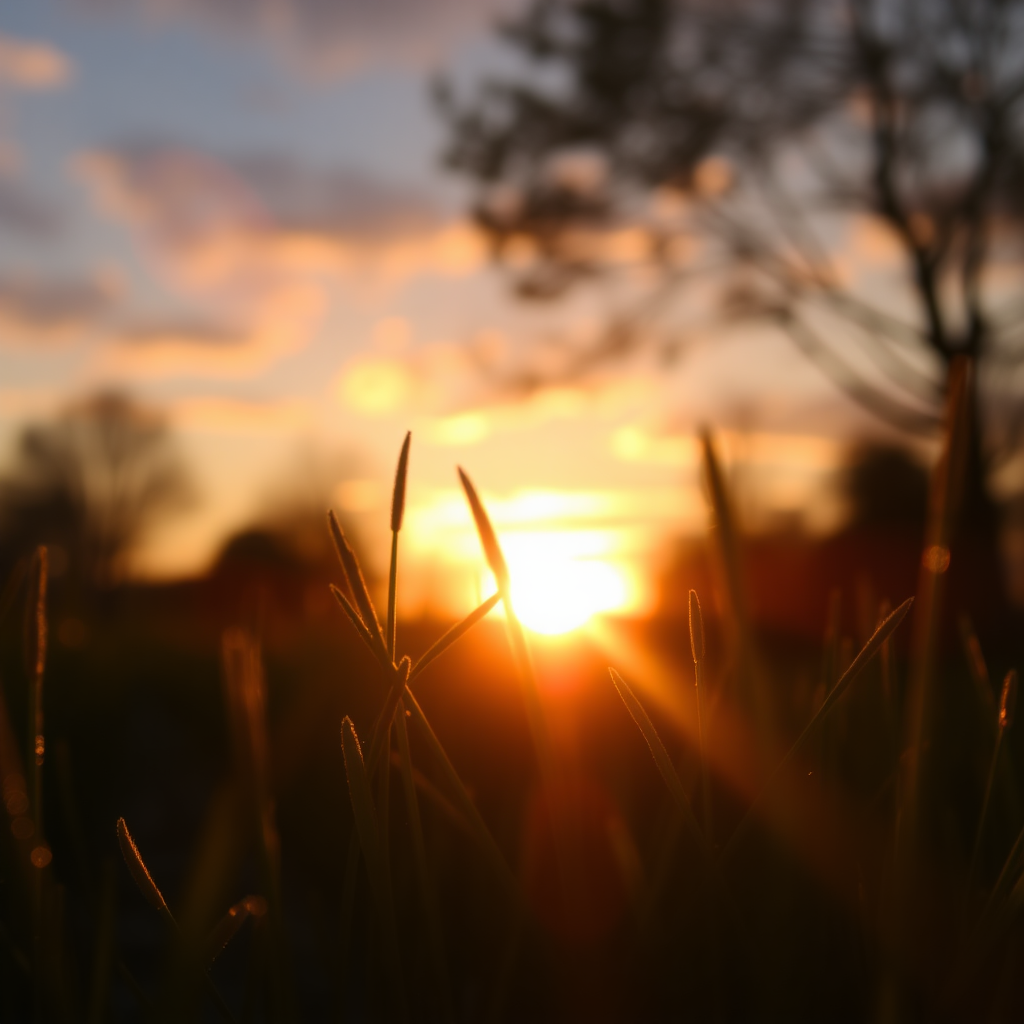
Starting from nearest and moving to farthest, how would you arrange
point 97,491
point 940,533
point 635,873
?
point 940,533 → point 635,873 → point 97,491

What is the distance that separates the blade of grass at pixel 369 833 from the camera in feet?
0.80

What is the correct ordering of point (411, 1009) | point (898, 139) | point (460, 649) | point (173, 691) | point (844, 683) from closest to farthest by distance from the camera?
point (844, 683), point (411, 1009), point (460, 649), point (173, 691), point (898, 139)

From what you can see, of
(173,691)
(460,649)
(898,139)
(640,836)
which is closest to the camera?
(640,836)

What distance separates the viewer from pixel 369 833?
0.85 ft

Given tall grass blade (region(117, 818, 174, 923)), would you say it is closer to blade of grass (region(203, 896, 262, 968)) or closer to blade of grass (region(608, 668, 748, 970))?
blade of grass (region(203, 896, 262, 968))

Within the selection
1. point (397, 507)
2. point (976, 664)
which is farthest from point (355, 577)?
point (976, 664)

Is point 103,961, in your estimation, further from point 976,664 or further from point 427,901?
point 976,664

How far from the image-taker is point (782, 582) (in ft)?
23.1

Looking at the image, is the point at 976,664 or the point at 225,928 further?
the point at 976,664

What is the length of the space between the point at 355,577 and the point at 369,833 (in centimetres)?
7

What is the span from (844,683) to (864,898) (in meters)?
0.11

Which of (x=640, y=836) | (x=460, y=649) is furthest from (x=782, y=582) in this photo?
(x=640, y=836)

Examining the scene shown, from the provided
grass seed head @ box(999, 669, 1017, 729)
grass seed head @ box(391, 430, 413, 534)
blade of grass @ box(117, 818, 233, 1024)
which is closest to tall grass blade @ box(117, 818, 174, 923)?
blade of grass @ box(117, 818, 233, 1024)

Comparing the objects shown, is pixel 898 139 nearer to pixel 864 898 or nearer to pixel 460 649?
pixel 460 649
